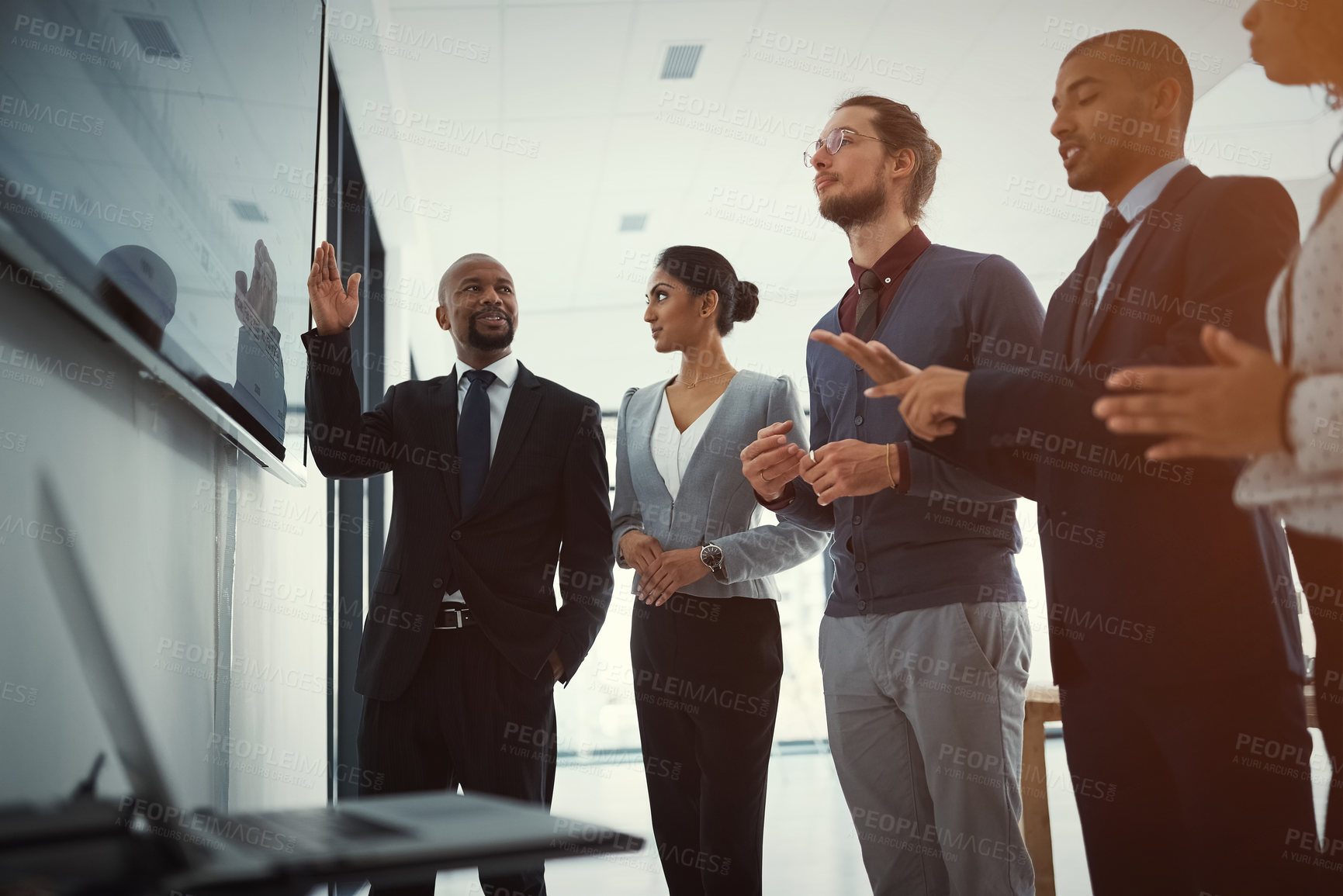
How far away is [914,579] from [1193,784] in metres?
0.60

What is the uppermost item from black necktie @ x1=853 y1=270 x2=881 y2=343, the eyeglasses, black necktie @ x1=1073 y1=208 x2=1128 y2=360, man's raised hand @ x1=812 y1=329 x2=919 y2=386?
the eyeglasses

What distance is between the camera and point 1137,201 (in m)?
1.25

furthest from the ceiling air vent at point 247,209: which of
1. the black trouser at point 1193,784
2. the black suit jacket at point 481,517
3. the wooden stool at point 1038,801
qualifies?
the wooden stool at point 1038,801

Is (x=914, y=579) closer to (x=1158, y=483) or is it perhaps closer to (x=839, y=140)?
(x=1158, y=483)

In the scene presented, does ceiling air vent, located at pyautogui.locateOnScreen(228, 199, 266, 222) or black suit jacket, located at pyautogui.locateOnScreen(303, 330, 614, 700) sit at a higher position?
ceiling air vent, located at pyautogui.locateOnScreen(228, 199, 266, 222)

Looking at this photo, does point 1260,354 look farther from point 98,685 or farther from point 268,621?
point 268,621

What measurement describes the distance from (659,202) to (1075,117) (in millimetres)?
4602

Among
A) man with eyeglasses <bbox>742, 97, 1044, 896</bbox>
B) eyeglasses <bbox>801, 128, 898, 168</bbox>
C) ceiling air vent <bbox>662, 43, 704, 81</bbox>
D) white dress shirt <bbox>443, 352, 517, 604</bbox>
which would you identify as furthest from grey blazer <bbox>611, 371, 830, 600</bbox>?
ceiling air vent <bbox>662, 43, 704, 81</bbox>

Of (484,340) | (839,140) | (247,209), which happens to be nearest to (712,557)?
(484,340)

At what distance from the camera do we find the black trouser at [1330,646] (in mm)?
957

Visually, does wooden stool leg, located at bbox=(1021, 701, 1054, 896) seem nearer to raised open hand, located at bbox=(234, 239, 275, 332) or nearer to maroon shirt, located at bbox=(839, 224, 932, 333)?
maroon shirt, located at bbox=(839, 224, 932, 333)

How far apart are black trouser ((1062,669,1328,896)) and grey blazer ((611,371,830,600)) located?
0.96 meters

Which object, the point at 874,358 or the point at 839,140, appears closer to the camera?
the point at 874,358

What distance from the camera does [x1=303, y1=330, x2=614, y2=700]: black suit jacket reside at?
6.62 feet
